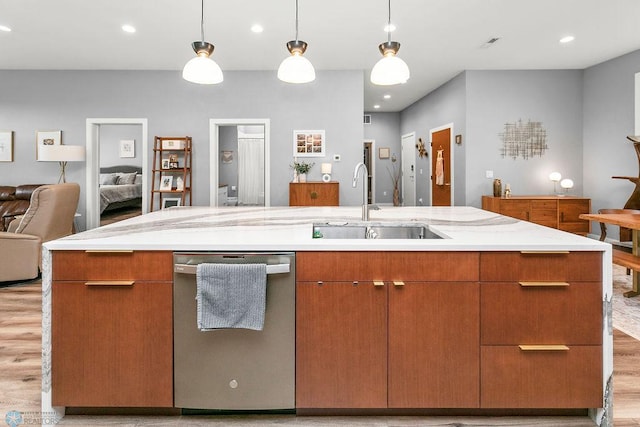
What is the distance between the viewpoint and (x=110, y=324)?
5.74 ft

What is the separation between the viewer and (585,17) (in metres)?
4.42

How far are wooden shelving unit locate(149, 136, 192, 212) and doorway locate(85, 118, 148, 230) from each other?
0.17m

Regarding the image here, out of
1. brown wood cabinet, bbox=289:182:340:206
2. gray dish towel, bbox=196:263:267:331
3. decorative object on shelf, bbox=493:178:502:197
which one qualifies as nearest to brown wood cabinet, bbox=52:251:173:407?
gray dish towel, bbox=196:263:267:331

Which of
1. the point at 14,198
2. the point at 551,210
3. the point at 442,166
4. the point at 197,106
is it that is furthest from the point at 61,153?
the point at 551,210

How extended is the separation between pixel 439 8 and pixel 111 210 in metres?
7.75

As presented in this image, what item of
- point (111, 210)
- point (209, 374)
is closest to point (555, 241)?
point (209, 374)

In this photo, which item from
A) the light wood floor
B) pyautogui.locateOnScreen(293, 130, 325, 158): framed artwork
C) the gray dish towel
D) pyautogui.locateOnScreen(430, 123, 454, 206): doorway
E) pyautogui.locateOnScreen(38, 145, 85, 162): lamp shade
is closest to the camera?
the gray dish towel

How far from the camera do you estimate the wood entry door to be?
730 cm

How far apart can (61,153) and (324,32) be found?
14.1ft

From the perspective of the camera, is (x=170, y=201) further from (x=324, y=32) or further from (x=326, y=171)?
(x=324, y=32)

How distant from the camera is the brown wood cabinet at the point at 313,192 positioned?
6238 millimetres

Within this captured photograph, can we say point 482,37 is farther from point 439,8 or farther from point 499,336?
point 499,336

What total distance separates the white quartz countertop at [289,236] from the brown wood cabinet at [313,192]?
3.61 meters

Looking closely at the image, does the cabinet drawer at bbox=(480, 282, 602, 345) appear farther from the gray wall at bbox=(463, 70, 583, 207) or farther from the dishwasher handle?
the gray wall at bbox=(463, 70, 583, 207)
